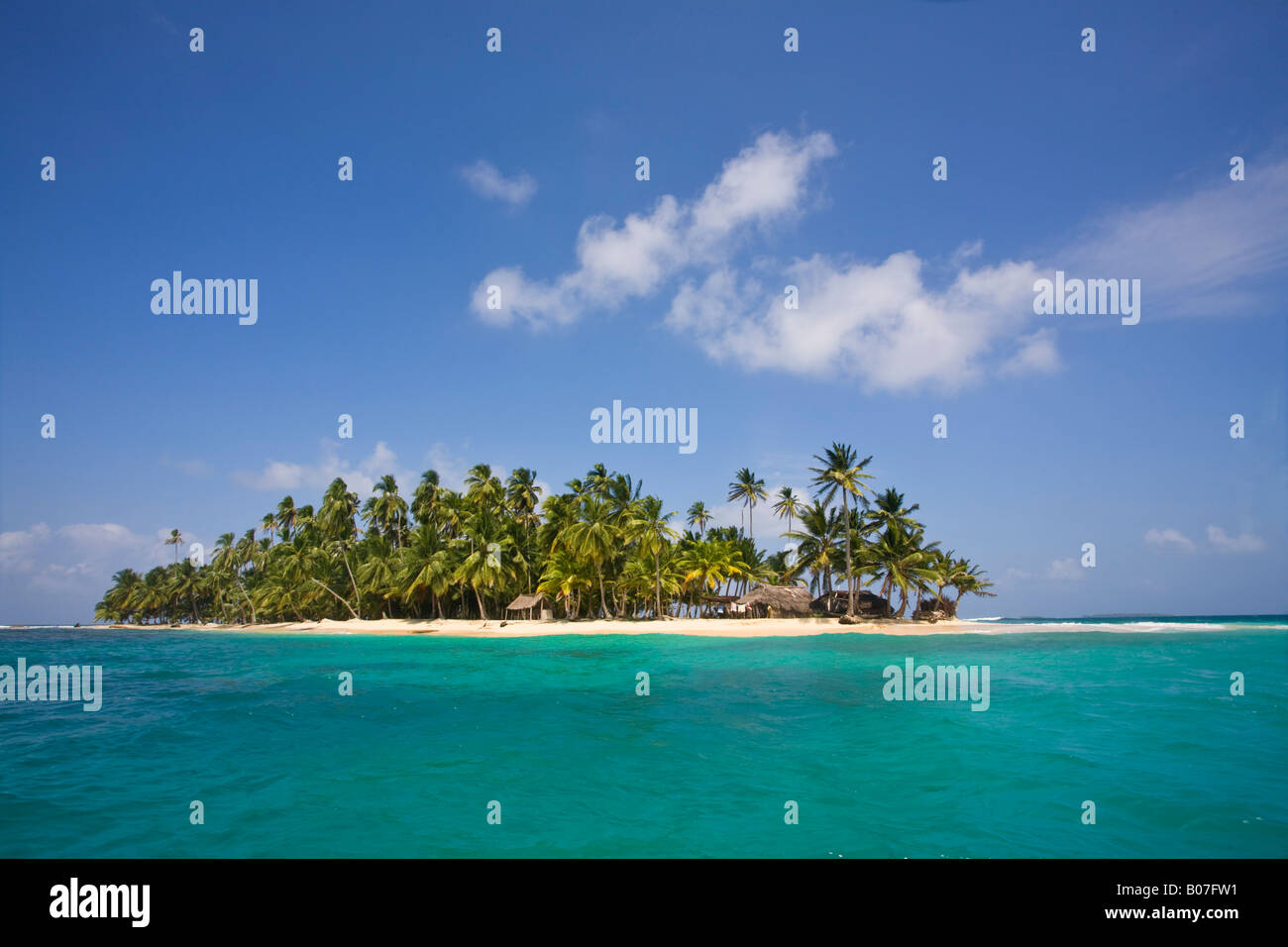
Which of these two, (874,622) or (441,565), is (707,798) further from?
(441,565)

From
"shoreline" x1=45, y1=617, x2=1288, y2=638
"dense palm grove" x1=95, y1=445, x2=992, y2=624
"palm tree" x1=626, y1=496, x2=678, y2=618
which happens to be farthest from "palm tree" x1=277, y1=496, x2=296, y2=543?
"palm tree" x1=626, y1=496, x2=678, y2=618

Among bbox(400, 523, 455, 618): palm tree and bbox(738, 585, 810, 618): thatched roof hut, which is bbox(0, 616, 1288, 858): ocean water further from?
bbox(400, 523, 455, 618): palm tree

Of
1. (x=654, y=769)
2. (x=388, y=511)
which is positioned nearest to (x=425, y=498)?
(x=388, y=511)

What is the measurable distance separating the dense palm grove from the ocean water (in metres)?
29.4

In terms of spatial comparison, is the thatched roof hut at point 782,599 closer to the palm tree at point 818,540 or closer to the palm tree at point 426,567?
the palm tree at point 818,540

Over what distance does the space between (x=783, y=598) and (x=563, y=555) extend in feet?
67.2

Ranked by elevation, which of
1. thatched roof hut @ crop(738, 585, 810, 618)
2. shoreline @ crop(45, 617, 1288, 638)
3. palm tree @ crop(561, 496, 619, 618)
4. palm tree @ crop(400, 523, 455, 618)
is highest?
palm tree @ crop(561, 496, 619, 618)

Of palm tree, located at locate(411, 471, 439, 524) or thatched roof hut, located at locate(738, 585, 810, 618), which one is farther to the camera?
palm tree, located at locate(411, 471, 439, 524)

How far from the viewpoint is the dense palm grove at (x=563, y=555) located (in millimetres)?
52062

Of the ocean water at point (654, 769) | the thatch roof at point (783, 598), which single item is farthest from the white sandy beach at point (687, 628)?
the ocean water at point (654, 769)

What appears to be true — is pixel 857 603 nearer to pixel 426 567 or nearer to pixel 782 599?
pixel 782 599

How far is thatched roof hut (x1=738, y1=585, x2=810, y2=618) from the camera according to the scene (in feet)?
180
